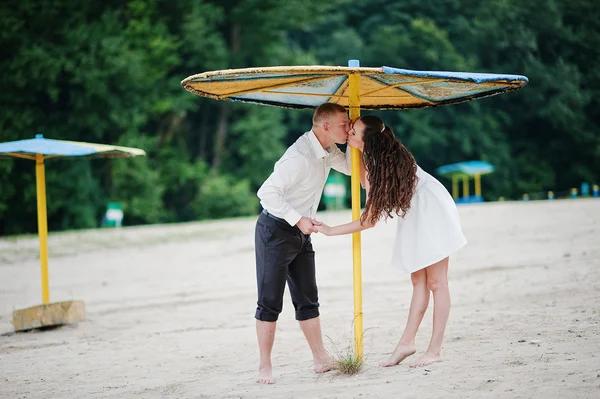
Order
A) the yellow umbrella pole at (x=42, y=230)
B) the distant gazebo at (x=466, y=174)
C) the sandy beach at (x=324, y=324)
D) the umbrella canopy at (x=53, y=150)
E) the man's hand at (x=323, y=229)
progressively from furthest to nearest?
1. the distant gazebo at (x=466, y=174)
2. the yellow umbrella pole at (x=42, y=230)
3. the umbrella canopy at (x=53, y=150)
4. the man's hand at (x=323, y=229)
5. the sandy beach at (x=324, y=324)

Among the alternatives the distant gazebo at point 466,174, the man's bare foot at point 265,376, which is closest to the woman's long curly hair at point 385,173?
the man's bare foot at point 265,376

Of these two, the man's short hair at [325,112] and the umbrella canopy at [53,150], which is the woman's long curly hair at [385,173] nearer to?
the man's short hair at [325,112]

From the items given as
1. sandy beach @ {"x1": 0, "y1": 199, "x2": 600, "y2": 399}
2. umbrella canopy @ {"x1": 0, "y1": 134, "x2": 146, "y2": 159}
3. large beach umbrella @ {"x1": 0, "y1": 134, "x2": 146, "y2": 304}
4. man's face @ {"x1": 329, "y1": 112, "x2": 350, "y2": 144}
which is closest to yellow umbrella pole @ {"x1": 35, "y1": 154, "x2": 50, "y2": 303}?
large beach umbrella @ {"x1": 0, "y1": 134, "x2": 146, "y2": 304}

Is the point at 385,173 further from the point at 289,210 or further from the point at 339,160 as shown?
the point at 289,210

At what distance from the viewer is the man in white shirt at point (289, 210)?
5309 millimetres

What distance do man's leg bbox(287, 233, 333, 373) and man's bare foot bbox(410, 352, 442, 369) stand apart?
65 centimetres

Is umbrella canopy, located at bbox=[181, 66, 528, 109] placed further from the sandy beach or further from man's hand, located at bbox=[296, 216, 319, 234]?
the sandy beach

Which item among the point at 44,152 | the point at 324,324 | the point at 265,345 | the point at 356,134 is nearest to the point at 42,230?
the point at 44,152

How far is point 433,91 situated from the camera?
5.88 metres

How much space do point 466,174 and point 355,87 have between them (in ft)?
105

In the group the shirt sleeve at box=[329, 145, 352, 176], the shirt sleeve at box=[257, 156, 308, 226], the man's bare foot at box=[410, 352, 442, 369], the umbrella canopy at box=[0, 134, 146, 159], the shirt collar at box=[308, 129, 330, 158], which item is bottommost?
the man's bare foot at box=[410, 352, 442, 369]

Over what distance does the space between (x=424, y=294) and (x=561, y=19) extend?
38.6 meters

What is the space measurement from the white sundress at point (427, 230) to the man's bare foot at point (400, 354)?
1.94 feet

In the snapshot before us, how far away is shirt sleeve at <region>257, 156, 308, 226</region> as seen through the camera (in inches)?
207
